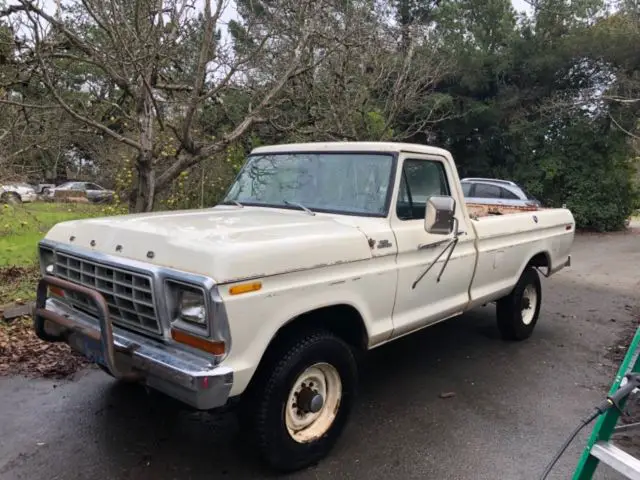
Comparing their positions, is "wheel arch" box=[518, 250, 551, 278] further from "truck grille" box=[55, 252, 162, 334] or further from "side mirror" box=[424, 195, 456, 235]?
"truck grille" box=[55, 252, 162, 334]

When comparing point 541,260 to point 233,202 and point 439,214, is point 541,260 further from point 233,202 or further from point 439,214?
point 233,202

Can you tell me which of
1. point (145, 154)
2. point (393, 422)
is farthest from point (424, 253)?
point (145, 154)

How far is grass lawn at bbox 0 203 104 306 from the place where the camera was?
271 inches

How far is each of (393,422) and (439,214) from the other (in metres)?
1.57

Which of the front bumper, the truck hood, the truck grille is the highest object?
the truck hood

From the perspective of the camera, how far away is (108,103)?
285 inches

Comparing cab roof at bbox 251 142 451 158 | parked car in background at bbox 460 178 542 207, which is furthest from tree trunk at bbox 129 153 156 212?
parked car in background at bbox 460 178 542 207

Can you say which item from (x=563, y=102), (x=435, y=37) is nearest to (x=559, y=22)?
(x=563, y=102)

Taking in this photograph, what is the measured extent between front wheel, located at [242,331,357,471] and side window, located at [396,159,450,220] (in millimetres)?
1233

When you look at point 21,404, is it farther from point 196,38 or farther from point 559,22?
point 559,22

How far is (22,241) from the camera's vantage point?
1102cm

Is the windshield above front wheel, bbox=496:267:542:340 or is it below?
above

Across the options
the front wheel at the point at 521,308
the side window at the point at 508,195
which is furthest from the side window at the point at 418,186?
the side window at the point at 508,195

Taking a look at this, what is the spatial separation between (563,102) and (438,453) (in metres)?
16.5
